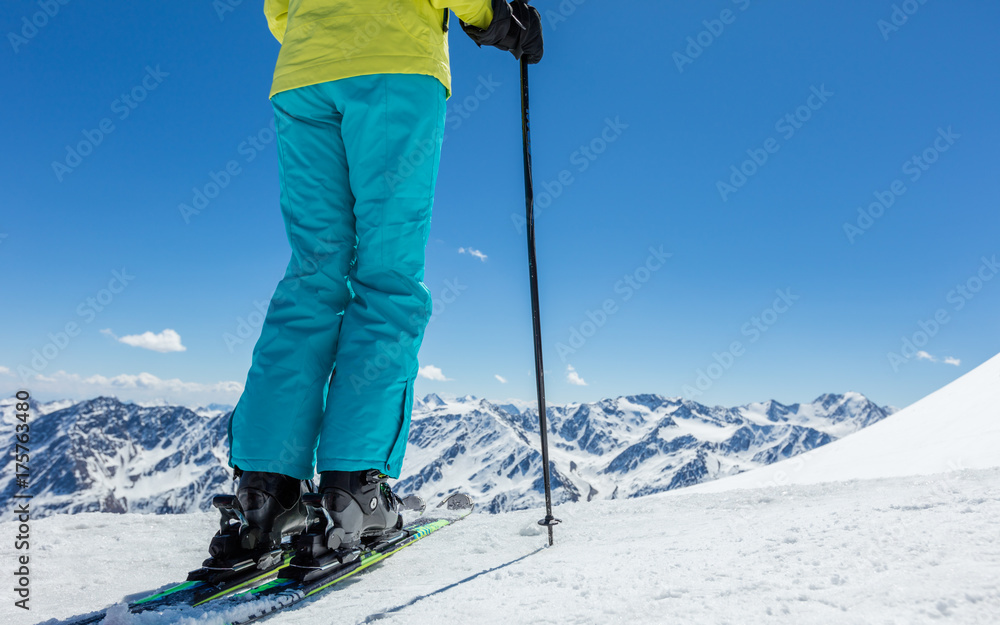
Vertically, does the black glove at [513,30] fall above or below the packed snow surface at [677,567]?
above

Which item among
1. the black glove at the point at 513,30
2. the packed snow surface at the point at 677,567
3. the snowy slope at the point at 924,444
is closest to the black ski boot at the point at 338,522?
the packed snow surface at the point at 677,567

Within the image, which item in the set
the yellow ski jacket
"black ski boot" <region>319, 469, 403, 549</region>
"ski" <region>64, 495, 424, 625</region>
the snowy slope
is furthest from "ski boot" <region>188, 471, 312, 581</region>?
the snowy slope

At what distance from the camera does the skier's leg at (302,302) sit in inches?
66.4

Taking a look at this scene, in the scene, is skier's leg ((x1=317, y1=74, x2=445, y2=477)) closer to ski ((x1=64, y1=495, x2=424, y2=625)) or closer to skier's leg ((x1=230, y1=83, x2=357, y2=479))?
skier's leg ((x1=230, y1=83, x2=357, y2=479))

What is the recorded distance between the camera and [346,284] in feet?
6.34

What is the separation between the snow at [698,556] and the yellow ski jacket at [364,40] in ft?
5.38

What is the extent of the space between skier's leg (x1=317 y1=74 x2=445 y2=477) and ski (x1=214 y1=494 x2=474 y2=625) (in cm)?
31

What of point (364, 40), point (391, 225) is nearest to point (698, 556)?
point (391, 225)

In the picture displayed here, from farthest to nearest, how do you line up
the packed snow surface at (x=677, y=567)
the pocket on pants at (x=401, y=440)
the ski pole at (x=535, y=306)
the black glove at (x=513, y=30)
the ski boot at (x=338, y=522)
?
the ski pole at (x=535, y=306), the black glove at (x=513, y=30), the pocket on pants at (x=401, y=440), the ski boot at (x=338, y=522), the packed snow surface at (x=677, y=567)

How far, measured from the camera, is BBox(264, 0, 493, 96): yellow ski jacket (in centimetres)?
182

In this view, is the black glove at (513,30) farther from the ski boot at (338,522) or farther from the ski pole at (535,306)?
the ski boot at (338,522)

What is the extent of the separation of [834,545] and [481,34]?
2.03 metres

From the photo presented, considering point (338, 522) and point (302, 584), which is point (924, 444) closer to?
point (338, 522)

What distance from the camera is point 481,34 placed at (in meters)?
2.10
